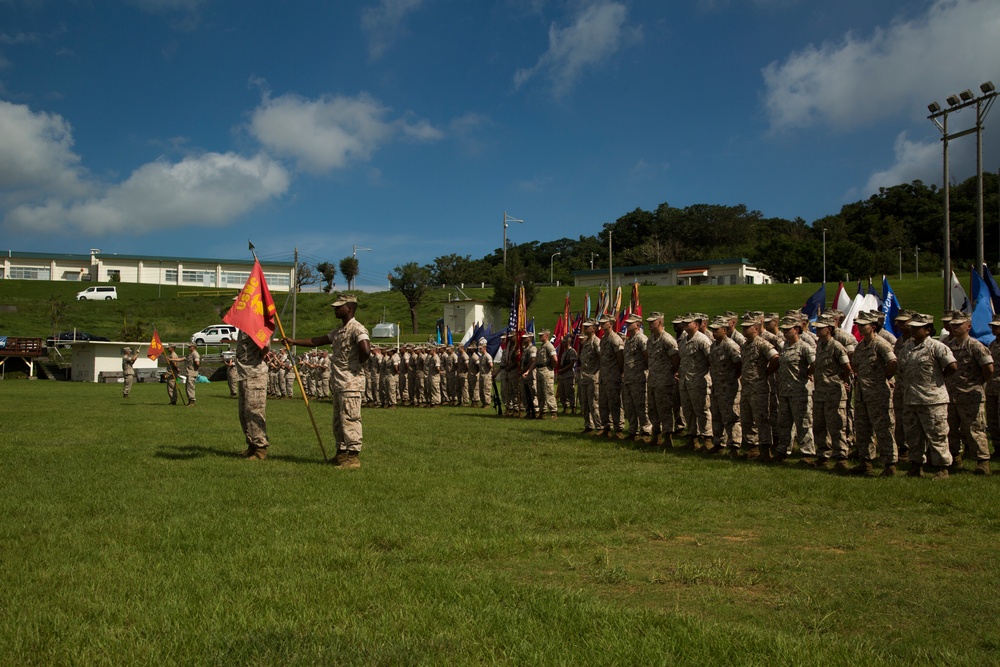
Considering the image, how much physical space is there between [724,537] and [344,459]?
17.8 feet

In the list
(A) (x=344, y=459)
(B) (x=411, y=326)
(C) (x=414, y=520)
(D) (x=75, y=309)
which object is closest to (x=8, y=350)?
(D) (x=75, y=309)

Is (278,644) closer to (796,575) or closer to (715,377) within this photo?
(796,575)

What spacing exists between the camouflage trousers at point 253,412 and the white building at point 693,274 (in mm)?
75041

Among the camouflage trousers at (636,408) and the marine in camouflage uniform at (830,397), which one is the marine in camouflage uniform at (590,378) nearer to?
the camouflage trousers at (636,408)

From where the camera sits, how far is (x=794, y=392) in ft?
37.6

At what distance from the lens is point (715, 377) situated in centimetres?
1296

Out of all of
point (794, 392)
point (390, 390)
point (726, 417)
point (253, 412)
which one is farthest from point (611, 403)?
point (390, 390)

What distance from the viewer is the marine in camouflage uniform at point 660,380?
13.7 meters

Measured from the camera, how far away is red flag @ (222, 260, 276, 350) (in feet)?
37.9

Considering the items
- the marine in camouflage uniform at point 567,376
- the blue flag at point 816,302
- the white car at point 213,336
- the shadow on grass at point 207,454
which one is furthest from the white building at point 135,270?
the shadow on grass at point 207,454

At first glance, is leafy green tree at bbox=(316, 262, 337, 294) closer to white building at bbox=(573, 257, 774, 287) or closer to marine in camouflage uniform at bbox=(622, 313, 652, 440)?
white building at bbox=(573, 257, 774, 287)

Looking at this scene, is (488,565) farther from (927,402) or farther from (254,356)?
(254,356)

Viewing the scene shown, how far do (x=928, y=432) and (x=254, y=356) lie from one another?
30.0 ft

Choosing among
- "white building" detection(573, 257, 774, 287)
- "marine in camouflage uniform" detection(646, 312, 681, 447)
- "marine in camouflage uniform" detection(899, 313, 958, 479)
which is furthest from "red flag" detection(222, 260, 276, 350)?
"white building" detection(573, 257, 774, 287)
